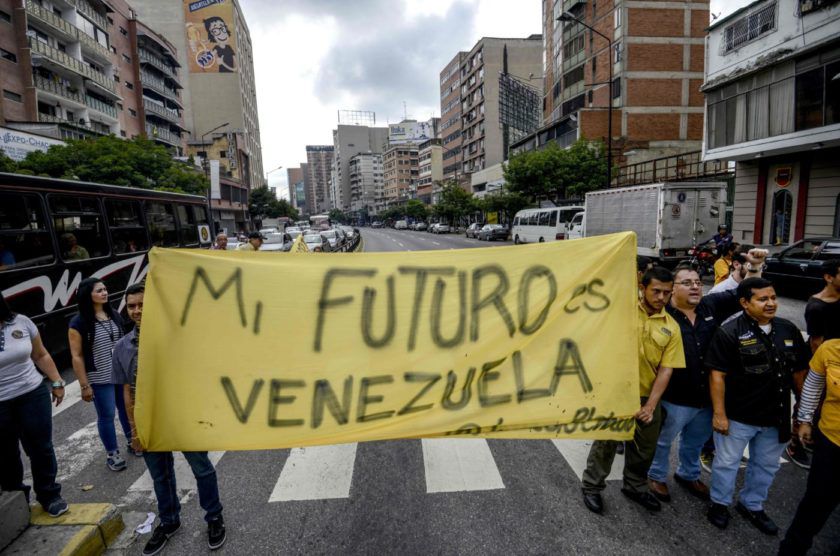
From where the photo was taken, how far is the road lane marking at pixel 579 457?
156 inches

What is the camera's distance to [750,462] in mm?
3256

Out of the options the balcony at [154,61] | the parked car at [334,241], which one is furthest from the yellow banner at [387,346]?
the balcony at [154,61]

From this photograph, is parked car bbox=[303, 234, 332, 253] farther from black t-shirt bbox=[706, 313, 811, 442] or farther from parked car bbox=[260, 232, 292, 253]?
black t-shirt bbox=[706, 313, 811, 442]

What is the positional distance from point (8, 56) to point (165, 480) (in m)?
37.0

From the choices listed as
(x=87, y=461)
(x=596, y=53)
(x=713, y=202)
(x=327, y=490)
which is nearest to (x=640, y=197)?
(x=713, y=202)

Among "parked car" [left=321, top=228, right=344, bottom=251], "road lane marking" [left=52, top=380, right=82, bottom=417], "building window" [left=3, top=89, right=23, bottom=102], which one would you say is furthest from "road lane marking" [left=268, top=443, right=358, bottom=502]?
"building window" [left=3, top=89, right=23, bottom=102]

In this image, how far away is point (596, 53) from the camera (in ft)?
127

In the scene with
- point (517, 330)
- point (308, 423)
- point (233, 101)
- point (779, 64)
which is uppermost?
point (233, 101)

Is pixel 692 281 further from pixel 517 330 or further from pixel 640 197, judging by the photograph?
pixel 640 197

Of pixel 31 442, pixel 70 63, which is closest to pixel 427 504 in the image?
pixel 31 442

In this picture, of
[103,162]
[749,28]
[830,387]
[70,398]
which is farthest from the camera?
[103,162]

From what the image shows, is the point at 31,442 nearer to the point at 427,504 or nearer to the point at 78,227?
the point at 427,504

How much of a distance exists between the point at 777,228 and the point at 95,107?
4675 centimetres

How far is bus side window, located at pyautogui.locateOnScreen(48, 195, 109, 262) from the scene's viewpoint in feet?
23.9
